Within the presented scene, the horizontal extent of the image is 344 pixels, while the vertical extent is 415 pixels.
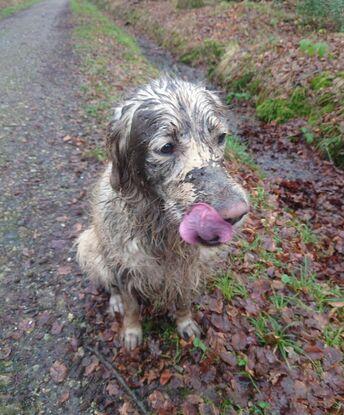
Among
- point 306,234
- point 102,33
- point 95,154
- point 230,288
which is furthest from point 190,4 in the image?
point 230,288

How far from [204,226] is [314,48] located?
867cm

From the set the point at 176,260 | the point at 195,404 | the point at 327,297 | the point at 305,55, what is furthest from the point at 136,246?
the point at 305,55

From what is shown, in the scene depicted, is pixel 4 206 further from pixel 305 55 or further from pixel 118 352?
pixel 305 55

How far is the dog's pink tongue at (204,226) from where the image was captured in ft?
6.40

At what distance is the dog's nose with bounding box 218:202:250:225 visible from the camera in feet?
6.37

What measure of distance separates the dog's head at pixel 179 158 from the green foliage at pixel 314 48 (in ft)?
24.0

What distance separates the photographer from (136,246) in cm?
280

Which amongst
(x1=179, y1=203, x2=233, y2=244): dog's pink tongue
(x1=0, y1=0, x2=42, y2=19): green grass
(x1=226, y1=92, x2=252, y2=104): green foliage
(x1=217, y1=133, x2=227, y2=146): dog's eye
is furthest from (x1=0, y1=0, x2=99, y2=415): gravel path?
(x1=0, y1=0, x2=42, y2=19): green grass

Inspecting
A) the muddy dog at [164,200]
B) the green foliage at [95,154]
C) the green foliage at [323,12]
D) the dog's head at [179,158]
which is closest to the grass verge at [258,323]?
the muddy dog at [164,200]

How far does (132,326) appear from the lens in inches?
132

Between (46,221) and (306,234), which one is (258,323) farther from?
(46,221)

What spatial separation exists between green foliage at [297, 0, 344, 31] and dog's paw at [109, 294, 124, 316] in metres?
11.1

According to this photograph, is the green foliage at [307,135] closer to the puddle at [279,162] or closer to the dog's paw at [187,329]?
the puddle at [279,162]

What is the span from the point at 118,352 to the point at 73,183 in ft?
10.1
